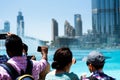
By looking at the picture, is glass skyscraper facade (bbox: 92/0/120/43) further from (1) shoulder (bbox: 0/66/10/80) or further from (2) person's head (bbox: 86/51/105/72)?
(1) shoulder (bbox: 0/66/10/80)

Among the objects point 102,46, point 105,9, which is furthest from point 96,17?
point 102,46

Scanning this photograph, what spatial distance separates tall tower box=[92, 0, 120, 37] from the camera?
135 m

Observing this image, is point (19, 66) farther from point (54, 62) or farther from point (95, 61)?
point (95, 61)

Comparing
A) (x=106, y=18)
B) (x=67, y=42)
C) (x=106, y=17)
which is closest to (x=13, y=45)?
(x=67, y=42)

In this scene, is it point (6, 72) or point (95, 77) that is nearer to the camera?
point (6, 72)

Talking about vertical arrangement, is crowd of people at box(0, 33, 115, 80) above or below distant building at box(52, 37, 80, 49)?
above

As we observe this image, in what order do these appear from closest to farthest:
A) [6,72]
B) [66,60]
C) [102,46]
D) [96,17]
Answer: [6,72]
[66,60]
[102,46]
[96,17]

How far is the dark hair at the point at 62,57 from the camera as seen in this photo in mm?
2979

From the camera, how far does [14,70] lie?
273cm

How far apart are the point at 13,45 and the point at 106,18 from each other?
141445 millimetres

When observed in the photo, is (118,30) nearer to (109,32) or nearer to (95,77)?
(109,32)

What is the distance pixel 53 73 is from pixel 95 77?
0.33 m

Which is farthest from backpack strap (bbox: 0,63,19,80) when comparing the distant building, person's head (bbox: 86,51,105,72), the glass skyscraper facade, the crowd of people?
the glass skyscraper facade

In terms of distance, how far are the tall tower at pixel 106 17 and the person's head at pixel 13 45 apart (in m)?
129
